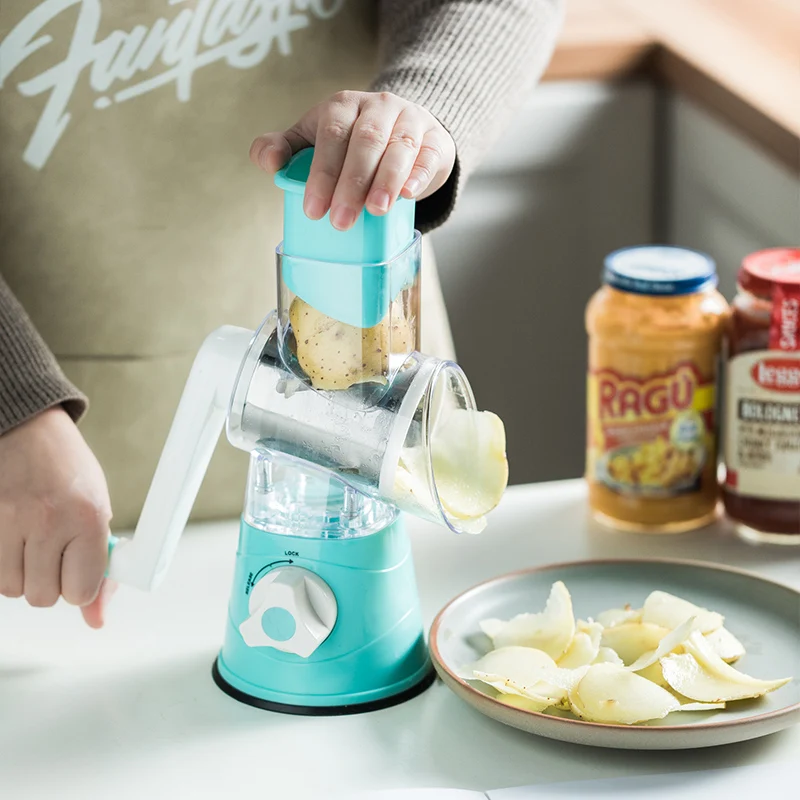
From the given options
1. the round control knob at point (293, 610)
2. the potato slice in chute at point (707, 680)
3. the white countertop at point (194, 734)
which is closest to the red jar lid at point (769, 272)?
the white countertop at point (194, 734)

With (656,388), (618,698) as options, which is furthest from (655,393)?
(618,698)

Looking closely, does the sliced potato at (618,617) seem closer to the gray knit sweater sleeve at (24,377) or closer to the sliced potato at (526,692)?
the sliced potato at (526,692)

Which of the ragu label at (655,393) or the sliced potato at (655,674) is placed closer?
the sliced potato at (655,674)

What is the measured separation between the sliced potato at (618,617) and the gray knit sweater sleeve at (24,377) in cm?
37

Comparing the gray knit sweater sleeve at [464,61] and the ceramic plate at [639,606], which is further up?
the gray knit sweater sleeve at [464,61]

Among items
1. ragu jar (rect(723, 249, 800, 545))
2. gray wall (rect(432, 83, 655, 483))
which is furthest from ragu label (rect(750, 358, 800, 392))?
gray wall (rect(432, 83, 655, 483))

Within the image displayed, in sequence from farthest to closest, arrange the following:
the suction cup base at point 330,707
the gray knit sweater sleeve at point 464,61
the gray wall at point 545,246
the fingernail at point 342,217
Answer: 1. the gray wall at point 545,246
2. the gray knit sweater sleeve at point 464,61
3. the suction cup base at point 330,707
4. the fingernail at point 342,217

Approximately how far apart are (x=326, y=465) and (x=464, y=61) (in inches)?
15.5

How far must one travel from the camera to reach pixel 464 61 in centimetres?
96

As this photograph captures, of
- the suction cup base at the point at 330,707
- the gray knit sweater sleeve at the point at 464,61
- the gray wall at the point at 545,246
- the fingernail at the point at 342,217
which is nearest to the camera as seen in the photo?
the fingernail at the point at 342,217

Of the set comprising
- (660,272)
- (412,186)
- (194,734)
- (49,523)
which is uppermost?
(412,186)

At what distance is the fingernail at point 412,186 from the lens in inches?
26.9

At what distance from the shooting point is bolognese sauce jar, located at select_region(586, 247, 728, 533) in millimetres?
976

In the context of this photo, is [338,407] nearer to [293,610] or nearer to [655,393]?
[293,610]
